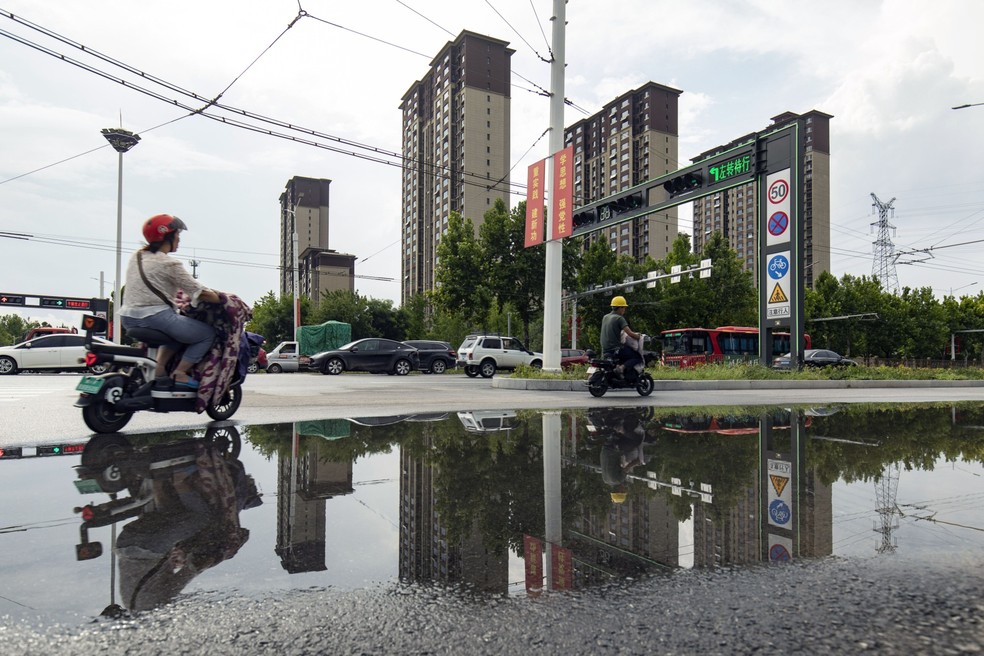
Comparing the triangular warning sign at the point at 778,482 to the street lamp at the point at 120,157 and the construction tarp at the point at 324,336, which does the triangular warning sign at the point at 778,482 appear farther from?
the construction tarp at the point at 324,336

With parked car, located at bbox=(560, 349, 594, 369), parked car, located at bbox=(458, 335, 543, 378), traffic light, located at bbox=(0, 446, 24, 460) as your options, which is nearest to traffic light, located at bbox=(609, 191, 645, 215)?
parked car, located at bbox=(458, 335, 543, 378)

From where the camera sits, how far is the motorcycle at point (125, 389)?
5504 mm

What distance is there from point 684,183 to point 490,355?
1062 cm

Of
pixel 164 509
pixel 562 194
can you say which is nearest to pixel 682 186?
pixel 562 194

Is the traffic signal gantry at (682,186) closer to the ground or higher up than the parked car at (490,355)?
higher up

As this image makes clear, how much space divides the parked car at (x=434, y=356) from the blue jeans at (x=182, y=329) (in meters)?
23.1

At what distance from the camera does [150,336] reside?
18.0ft

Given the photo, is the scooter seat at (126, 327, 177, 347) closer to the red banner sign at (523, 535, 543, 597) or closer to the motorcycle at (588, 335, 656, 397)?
the red banner sign at (523, 535, 543, 597)

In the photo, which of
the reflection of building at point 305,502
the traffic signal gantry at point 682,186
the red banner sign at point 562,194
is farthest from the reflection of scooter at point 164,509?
the traffic signal gantry at point 682,186

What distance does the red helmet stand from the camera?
555cm

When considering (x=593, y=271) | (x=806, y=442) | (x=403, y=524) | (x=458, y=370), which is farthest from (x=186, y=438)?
(x=593, y=271)

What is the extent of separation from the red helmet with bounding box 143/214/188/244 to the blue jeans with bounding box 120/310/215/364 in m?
0.73

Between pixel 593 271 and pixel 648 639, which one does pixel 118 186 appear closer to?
pixel 593 271

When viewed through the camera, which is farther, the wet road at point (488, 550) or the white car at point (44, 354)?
the white car at point (44, 354)
